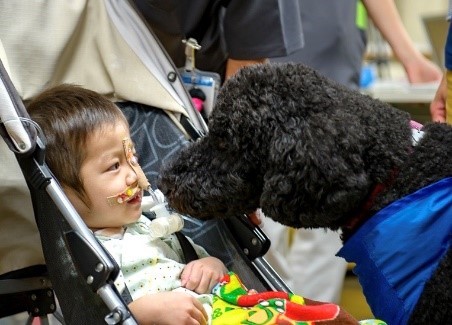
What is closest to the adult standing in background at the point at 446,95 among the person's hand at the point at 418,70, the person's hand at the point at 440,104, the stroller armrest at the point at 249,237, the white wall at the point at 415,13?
the person's hand at the point at 440,104

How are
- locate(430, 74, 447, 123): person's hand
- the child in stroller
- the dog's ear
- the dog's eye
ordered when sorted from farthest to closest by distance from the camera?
locate(430, 74, 447, 123): person's hand, the child in stroller, the dog's eye, the dog's ear

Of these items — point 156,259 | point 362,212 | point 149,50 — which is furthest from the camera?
point 149,50

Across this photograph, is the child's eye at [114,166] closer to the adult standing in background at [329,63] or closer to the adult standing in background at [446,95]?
the adult standing in background at [446,95]

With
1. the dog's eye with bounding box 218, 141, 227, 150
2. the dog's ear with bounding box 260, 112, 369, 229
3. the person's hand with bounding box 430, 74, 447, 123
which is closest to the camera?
the dog's ear with bounding box 260, 112, 369, 229

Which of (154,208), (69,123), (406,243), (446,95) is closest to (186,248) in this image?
(154,208)

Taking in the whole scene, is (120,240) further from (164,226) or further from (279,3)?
(279,3)

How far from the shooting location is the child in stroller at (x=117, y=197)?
155cm

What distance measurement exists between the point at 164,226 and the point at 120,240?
89 mm

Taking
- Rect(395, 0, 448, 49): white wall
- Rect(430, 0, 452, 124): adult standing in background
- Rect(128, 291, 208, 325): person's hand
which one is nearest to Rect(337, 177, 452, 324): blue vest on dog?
Rect(128, 291, 208, 325): person's hand

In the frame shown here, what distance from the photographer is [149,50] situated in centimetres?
184

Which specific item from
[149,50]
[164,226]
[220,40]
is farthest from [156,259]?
[220,40]

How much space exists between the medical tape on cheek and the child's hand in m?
0.18

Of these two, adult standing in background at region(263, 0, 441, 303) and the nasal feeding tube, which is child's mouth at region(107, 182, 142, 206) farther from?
adult standing in background at region(263, 0, 441, 303)

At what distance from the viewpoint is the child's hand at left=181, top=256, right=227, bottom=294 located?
158 cm
